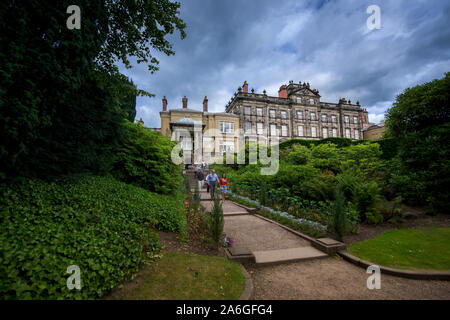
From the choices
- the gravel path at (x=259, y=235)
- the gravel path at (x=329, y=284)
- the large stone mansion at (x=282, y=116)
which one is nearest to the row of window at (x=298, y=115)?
the large stone mansion at (x=282, y=116)

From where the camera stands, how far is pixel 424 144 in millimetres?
8156

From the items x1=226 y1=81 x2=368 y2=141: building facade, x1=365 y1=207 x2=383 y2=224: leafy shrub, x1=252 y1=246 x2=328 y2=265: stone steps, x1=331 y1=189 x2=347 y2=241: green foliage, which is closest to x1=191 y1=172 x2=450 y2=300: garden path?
x1=252 y1=246 x2=328 y2=265: stone steps

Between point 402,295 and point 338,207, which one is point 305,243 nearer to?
point 338,207

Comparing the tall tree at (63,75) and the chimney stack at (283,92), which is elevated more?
the chimney stack at (283,92)

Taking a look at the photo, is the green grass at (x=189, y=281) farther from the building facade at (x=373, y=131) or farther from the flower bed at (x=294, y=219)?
the building facade at (x=373, y=131)

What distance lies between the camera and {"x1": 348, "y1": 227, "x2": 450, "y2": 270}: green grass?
402 centimetres

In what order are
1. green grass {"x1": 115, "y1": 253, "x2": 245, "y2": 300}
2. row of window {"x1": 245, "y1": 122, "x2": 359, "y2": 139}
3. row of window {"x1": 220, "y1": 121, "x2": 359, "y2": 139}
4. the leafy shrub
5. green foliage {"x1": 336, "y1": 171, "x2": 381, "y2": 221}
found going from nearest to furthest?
green grass {"x1": 115, "y1": 253, "x2": 245, "y2": 300} → the leafy shrub → green foliage {"x1": 336, "y1": 171, "x2": 381, "y2": 221} → row of window {"x1": 220, "y1": 121, "x2": 359, "y2": 139} → row of window {"x1": 245, "y1": 122, "x2": 359, "y2": 139}

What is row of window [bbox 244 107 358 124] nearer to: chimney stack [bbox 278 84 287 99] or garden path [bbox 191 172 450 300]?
chimney stack [bbox 278 84 287 99]

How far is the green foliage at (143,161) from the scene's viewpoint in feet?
24.8

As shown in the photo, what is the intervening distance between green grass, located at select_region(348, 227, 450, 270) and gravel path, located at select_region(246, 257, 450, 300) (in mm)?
431

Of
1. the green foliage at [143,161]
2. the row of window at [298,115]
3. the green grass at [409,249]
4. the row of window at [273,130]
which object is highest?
the row of window at [298,115]

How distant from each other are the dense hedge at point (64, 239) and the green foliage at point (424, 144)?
10.1 metres

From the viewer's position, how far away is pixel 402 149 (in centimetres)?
912
